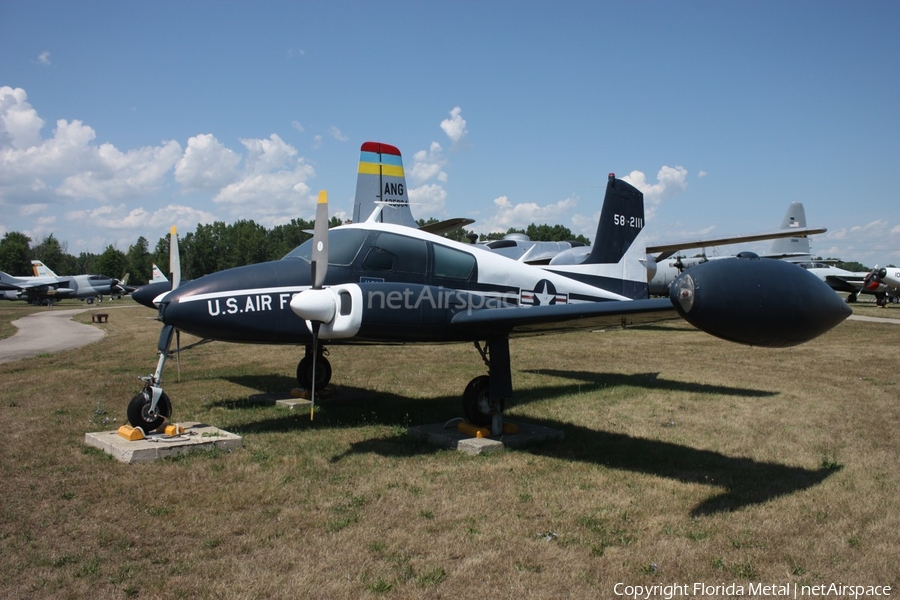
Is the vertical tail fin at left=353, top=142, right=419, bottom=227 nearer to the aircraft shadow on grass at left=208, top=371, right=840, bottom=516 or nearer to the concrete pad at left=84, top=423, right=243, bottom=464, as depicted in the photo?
the aircraft shadow on grass at left=208, top=371, right=840, bottom=516

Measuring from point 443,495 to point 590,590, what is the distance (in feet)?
6.88

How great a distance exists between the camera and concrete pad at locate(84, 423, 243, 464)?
22.5 feet

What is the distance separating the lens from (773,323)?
4.86 m

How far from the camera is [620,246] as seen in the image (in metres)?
11.4

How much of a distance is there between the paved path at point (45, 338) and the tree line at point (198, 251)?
6828 cm

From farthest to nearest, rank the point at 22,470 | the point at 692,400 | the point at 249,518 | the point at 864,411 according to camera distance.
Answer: the point at 692,400 → the point at 864,411 → the point at 22,470 → the point at 249,518

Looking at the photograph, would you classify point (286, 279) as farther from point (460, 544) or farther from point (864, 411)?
point (864, 411)

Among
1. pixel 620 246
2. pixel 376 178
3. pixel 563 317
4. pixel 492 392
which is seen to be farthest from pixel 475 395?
pixel 376 178

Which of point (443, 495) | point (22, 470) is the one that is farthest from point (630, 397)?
point (22, 470)

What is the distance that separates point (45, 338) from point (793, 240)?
50275mm

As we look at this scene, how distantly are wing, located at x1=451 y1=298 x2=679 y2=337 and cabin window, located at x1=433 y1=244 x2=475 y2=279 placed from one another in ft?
3.27

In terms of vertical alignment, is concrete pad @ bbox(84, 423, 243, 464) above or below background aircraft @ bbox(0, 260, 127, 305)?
below

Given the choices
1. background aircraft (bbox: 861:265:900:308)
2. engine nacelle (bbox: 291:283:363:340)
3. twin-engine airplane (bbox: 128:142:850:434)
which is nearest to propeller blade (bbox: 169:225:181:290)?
twin-engine airplane (bbox: 128:142:850:434)

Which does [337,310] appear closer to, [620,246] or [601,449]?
[601,449]
